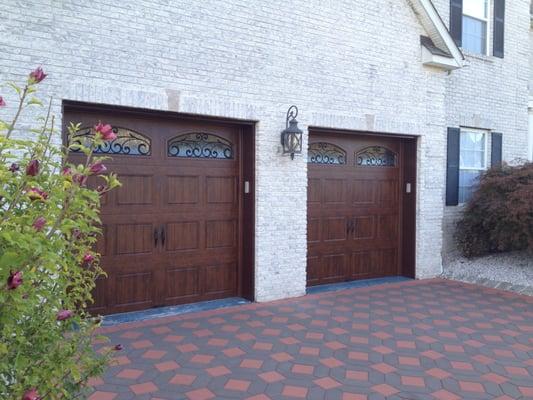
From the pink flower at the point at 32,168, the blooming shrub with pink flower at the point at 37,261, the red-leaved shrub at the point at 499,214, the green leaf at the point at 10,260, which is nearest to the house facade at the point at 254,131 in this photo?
the red-leaved shrub at the point at 499,214

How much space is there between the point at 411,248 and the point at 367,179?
1.50 metres

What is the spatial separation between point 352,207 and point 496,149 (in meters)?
4.18

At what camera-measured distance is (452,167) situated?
9500 mm

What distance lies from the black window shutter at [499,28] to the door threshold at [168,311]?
7651 mm

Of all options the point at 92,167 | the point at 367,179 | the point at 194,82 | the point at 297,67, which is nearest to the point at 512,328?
the point at 367,179

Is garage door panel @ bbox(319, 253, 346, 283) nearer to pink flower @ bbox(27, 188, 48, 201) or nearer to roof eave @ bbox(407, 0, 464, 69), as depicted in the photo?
roof eave @ bbox(407, 0, 464, 69)

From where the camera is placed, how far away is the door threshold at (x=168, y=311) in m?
5.94

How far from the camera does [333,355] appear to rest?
16.0ft

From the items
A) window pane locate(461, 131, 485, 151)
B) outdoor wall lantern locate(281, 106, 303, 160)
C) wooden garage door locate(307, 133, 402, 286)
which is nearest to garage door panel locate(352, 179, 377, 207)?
wooden garage door locate(307, 133, 402, 286)

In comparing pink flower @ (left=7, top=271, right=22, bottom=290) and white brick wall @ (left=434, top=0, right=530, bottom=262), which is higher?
white brick wall @ (left=434, top=0, right=530, bottom=262)

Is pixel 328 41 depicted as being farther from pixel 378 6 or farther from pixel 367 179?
pixel 367 179

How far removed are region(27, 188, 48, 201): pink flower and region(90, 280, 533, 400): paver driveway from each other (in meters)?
2.48

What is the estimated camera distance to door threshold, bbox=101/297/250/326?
19.5 feet

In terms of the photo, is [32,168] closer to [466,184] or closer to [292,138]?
[292,138]
